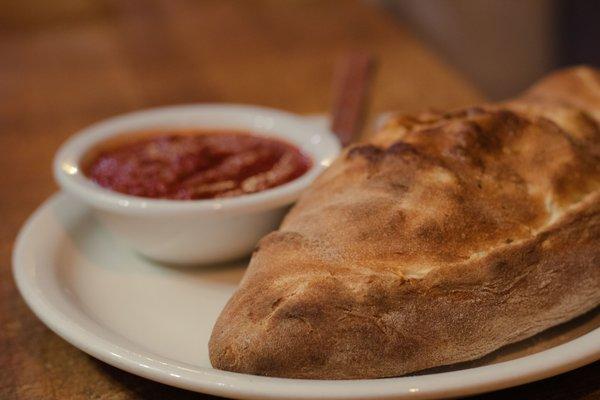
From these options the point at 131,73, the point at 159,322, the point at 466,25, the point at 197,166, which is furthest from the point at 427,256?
the point at 466,25

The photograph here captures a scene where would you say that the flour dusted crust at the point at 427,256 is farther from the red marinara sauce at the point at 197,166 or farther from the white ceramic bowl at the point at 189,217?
the red marinara sauce at the point at 197,166

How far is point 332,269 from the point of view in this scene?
1586mm

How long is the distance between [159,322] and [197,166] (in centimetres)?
59

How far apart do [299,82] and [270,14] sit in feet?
4.62

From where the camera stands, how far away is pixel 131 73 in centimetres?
436

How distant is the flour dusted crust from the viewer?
1512mm

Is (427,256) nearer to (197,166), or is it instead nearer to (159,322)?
(159,322)

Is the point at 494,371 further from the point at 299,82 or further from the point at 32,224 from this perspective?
the point at 299,82

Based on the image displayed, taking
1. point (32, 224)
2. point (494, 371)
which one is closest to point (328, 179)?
point (494, 371)

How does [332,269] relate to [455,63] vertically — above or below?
above

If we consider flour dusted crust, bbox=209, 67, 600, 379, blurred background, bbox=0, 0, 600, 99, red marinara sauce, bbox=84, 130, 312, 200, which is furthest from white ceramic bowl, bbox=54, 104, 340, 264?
blurred background, bbox=0, 0, 600, 99

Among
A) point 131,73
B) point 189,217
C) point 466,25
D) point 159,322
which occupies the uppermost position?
point 189,217

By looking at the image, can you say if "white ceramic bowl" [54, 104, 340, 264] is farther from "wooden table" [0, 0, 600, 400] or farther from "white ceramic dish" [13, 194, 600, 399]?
"wooden table" [0, 0, 600, 400]

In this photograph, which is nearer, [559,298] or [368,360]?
[368,360]
